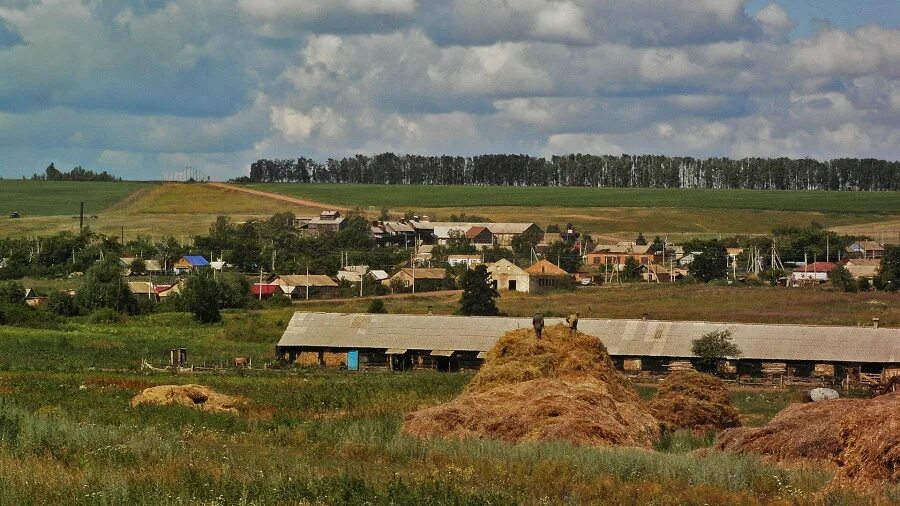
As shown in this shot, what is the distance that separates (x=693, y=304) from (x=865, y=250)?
4996cm

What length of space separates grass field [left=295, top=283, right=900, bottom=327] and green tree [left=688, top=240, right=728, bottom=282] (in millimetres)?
10101

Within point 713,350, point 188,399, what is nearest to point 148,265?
point 713,350

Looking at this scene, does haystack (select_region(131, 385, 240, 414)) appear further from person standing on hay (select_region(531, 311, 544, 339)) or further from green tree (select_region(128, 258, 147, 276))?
green tree (select_region(128, 258, 147, 276))

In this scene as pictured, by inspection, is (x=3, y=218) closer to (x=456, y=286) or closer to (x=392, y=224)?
(x=392, y=224)

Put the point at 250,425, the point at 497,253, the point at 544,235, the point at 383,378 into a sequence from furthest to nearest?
the point at 544,235 < the point at 497,253 < the point at 383,378 < the point at 250,425

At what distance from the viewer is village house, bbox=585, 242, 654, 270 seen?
11600cm

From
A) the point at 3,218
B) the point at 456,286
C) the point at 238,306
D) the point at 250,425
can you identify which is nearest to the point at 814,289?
the point at 456,286

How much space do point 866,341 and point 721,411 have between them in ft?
64.5

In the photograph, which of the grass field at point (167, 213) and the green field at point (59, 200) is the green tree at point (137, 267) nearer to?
the grass field at point (167, 213)

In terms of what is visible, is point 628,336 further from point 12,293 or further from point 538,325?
point 12,293

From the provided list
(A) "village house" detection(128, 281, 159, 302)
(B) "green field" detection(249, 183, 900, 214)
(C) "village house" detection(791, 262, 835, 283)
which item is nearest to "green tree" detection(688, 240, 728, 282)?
(C) "village house" detection(791, 262, 835, 283)

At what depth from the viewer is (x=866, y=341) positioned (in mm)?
49594

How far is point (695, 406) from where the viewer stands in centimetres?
3166

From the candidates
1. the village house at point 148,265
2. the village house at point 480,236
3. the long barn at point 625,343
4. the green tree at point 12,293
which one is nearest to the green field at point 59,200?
the village house at point 480,236
